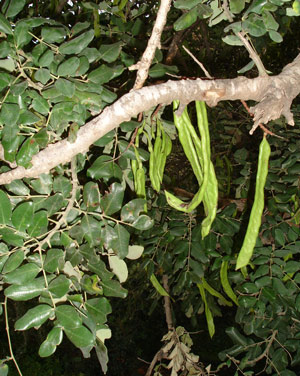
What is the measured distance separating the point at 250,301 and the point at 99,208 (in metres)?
0.75

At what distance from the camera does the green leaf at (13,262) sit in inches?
27.1

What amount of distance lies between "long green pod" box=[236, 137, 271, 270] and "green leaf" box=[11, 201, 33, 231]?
509 millimetres

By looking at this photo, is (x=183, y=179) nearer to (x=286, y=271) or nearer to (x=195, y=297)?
(x=195, y=297)

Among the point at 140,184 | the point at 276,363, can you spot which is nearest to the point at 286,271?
the point at 276,363

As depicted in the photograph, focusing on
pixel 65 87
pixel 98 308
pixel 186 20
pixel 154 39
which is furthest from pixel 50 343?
pixel 186 20

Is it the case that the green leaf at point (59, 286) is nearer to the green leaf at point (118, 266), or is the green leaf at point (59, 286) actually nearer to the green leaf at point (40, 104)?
the green leaf at point (118, 266)

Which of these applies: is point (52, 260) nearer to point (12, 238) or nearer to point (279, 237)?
point (12, 238)

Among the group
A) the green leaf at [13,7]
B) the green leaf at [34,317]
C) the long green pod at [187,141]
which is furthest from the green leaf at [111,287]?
the green leaf at [13,7]

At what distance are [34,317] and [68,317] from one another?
0.20 feet

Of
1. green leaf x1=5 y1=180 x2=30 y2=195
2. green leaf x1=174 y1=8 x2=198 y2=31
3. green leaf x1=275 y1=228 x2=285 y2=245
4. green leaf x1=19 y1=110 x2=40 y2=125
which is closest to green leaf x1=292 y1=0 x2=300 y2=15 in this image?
green leaf x1=174 y1=8 x2=198 y2=31

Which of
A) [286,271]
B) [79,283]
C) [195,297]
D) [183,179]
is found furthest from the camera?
[183,179]

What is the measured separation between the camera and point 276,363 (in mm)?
1372

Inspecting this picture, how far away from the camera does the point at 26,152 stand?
27.9 inches

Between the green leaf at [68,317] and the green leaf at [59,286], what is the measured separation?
1.0 inches
